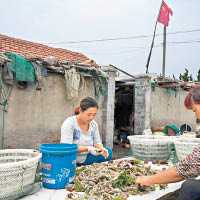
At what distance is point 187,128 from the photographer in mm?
7773

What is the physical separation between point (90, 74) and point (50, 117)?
5.61 feet

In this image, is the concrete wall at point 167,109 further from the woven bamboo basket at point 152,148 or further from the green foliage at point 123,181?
the green foliage at point 123,181

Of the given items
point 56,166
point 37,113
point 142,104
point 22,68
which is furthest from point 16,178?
point 142,104

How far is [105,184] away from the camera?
2096mm

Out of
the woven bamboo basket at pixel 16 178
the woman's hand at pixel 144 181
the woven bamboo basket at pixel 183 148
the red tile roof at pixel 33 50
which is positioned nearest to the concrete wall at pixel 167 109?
the red tile roof at pixel 33 50

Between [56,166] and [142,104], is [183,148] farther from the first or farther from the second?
[142,104]

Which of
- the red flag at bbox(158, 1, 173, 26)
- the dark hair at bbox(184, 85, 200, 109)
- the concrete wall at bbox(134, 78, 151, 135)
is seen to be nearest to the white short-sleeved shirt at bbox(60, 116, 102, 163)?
the dark hair at bbox(184, 85, 200, 109)

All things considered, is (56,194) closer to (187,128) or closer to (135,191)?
(135,191)

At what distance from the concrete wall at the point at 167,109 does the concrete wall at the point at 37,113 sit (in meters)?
4.09

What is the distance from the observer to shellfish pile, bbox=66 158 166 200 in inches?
75.8

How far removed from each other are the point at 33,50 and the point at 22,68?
334 centimetres

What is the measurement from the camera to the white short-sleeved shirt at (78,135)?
2992 mm

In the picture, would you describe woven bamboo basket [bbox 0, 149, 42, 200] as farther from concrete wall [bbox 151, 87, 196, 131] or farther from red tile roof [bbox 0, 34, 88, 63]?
concrete wall [bbox 151, 87, 196, 131]

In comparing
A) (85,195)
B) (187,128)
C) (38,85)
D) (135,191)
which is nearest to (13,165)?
(85,195)
